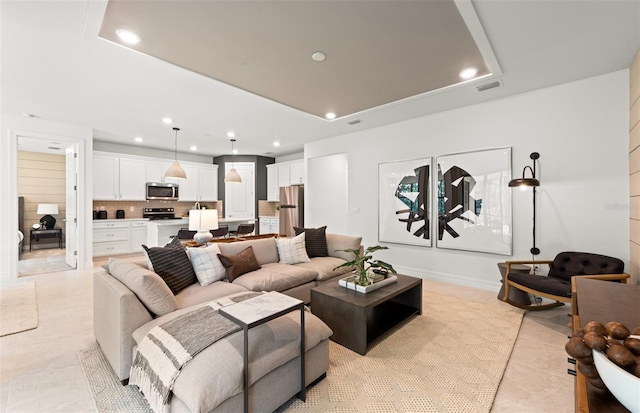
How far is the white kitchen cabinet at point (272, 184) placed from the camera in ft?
26.2

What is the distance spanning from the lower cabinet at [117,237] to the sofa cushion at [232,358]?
5.67 m

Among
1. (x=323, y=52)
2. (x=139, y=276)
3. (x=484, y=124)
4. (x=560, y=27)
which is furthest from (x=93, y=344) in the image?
(x=484, y=124)

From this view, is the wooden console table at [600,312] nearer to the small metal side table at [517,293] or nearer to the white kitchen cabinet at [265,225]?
the small metal side table at [517,293]

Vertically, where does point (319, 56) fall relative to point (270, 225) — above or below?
above

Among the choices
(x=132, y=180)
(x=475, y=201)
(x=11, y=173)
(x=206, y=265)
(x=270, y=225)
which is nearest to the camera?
(x=206, y=265)

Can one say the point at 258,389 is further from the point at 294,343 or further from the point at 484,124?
the point at 484,124

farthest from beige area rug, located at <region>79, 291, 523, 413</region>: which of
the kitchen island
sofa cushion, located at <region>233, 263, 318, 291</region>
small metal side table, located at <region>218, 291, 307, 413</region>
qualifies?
the kitchen island

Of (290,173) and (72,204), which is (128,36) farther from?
(290,173)

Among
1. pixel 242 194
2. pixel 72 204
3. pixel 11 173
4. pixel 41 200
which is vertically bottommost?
pixel 72 204

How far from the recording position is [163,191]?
712 centimetres

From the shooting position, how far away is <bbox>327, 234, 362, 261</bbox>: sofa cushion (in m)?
4.11

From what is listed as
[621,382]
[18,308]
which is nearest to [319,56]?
[621,382]

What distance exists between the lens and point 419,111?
428 centimetres

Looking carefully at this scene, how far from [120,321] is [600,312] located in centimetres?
273
